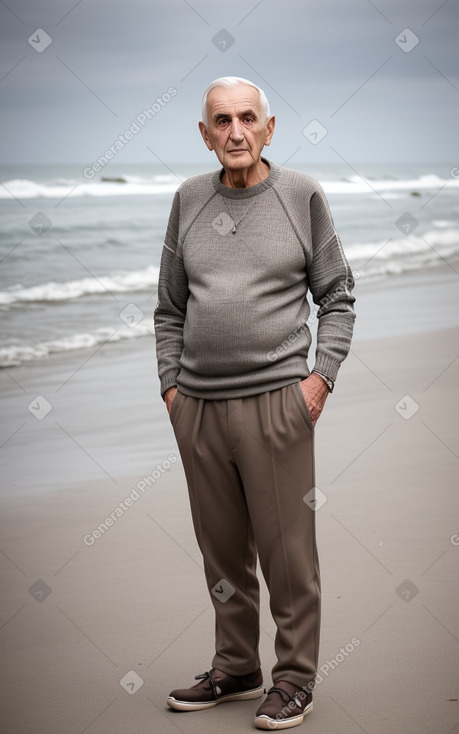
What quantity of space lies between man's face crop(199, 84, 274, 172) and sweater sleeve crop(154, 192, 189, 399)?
0.29 metres

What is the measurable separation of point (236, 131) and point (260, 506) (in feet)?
3.66

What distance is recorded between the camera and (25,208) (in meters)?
24.3

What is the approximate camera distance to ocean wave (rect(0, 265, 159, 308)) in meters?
13.5

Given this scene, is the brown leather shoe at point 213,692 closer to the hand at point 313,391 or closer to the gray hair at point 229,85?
the hand at point 313,391

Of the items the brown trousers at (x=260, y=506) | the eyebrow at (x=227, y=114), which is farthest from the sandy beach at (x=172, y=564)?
the eyebrow at (x=227, y=114)

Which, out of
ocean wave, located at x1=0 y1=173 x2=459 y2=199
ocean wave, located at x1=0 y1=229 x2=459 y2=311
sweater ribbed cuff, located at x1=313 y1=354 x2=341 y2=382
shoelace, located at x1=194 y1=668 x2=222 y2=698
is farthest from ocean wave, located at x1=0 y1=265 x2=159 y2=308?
sweater ribbed cuff, located at x1=313 y1=354 x2=341 y2=382

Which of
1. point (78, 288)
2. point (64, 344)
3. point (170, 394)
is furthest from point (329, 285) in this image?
point (78, 288)

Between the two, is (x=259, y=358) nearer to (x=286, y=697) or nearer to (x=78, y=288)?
(x=286, y=697)

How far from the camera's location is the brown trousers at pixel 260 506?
290 centimetres

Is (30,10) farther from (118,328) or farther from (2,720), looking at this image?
(2,720)

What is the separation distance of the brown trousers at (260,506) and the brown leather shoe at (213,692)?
0.15 m

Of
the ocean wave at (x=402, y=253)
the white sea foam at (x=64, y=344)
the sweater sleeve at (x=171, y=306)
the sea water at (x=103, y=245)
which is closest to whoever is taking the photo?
the sweater sleeve at (x=171, y=306)

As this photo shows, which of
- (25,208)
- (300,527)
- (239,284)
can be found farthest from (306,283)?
(25,208)

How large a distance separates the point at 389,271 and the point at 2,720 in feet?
39.1
